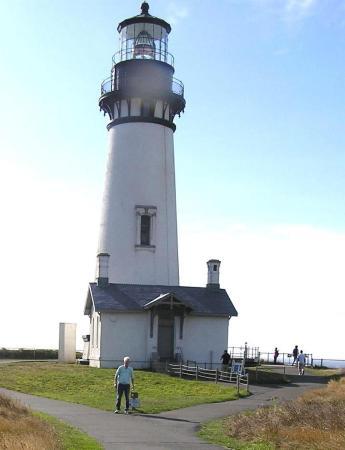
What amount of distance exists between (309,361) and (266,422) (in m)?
36.8

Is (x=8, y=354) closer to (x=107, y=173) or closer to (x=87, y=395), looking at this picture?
(x=107, y=173)

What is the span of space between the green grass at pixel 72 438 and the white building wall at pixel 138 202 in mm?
23079

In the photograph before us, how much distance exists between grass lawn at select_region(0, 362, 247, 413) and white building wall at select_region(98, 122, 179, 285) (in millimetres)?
6748

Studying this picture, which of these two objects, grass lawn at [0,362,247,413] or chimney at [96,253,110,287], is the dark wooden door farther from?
chimney at [96,253,110,287]

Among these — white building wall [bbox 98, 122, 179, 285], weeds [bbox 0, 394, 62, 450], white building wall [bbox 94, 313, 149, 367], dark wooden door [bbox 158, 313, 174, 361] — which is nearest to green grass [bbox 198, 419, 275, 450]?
weeds [bbox 0, 394, 62, 450]

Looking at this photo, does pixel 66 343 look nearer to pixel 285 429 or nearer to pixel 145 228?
pixel 145 228

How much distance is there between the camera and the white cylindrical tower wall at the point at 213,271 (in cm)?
4084

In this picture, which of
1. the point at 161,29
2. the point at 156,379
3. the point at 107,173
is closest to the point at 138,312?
the point at 156,379

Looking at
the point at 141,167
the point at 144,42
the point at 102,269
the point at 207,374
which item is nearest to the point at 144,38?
the point at 144,42

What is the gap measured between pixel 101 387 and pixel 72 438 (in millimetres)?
14378

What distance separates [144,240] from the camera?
1597 inches

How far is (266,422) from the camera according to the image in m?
15.8

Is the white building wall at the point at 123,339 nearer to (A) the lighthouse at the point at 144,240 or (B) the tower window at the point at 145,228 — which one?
(A) the lighthouse at the point at 144,240

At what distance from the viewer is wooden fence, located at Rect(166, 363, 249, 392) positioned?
1176 inches
